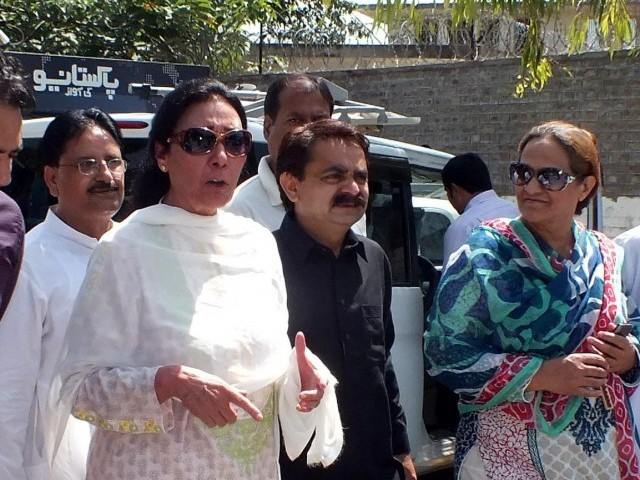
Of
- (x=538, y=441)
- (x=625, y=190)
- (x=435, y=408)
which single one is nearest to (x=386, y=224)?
(x=435, y=408)

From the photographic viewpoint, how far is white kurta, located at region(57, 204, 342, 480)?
7.63ft

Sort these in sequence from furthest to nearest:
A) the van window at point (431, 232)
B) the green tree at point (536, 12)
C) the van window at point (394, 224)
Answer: the van window at point (431, 232) < the green tree at point (536, 12) < the van window at point (394, 224)

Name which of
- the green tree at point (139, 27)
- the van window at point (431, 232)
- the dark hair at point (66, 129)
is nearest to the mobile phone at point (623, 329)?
the dark hair at point (66, 129)

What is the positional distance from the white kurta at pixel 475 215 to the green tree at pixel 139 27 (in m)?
5.92

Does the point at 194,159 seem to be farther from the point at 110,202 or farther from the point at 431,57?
the point at 431,57

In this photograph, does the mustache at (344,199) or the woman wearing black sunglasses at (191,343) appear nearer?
the woman wearing black sunglasses at (191,343)

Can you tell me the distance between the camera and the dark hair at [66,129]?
3.32 meters

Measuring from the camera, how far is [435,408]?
5.06 m

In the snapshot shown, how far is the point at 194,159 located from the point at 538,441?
1.44 metres

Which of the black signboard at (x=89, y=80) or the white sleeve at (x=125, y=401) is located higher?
the black signboard at (x=89, y=80)

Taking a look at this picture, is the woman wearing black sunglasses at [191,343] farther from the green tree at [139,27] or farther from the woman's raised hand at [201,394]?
the green tree at [139,27]

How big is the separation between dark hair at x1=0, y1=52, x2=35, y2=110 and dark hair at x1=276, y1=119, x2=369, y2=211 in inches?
31.2

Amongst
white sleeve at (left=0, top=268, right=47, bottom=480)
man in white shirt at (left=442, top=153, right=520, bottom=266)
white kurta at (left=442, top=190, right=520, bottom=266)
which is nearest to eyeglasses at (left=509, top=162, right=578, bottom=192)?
white sleeve at (left=0, top=268, right=47, bottom=480)

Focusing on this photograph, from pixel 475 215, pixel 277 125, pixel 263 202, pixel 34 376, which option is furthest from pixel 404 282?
pixel 34 376
